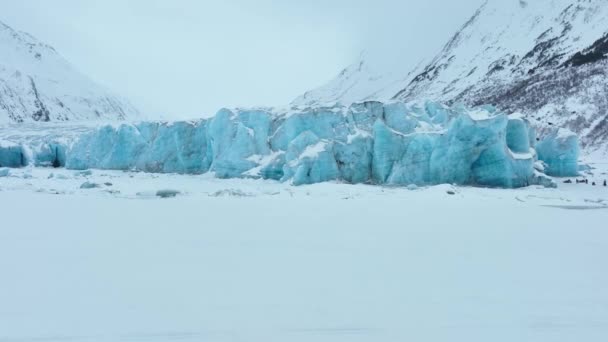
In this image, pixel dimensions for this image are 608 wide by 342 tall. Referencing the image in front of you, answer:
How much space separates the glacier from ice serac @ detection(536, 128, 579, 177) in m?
0.05

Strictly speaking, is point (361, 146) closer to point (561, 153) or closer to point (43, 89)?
point (561, 153)

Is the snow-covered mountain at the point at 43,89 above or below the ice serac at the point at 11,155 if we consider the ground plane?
above

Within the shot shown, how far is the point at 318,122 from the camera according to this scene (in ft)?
64.4

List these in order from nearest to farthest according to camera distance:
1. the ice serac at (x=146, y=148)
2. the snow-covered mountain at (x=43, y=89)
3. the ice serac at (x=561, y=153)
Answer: the ice serac at (x=561, y=153) → the ice serac at (x=146, y=148) → the snow-covered mountain at (x=43, y=89)

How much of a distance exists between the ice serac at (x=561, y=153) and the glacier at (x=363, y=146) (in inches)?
1.9

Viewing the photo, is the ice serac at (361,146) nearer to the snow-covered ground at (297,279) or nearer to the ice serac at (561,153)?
the ice serac at (561,153)

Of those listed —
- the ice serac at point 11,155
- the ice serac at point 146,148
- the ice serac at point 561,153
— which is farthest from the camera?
the ice serac at point 11,155

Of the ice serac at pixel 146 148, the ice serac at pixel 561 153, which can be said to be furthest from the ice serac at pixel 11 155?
the ice serac at pixel 561 153

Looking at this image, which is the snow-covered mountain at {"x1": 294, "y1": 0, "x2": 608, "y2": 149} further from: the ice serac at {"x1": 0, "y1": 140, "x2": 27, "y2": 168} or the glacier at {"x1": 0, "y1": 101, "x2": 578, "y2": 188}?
the ice serac at {"x1": 0, "y1": 140, "x2": 27, "y2": 168}

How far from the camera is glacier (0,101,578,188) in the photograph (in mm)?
17078

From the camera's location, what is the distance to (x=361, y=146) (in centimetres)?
1825

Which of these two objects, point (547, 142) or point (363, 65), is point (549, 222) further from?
point (363, 65)

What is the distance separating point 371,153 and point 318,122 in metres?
2.97

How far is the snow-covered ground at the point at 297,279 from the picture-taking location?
2.79 meters
